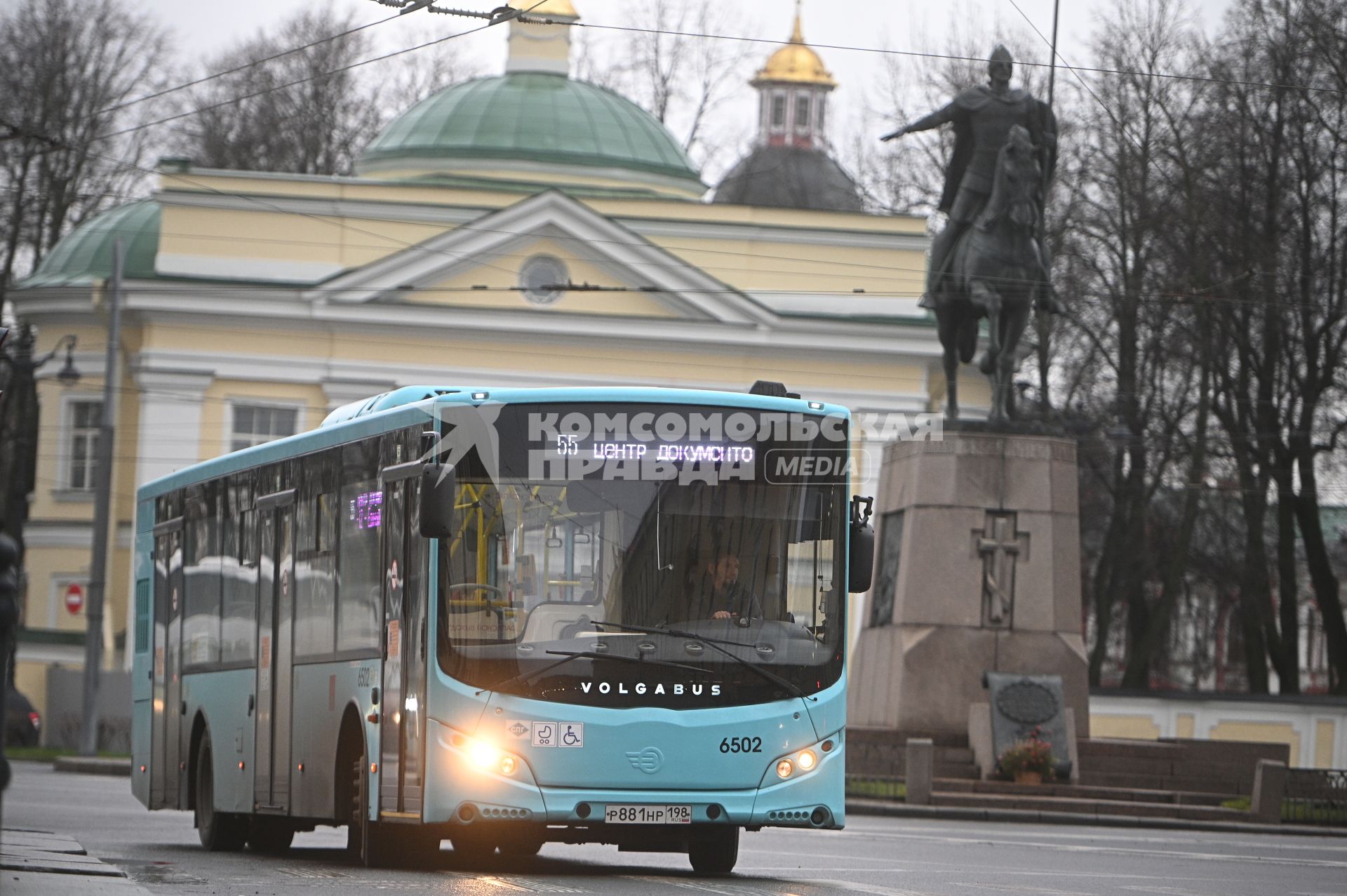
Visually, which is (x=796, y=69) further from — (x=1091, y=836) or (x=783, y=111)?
(x=1091, y=836)

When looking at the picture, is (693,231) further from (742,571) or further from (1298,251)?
(742,571)

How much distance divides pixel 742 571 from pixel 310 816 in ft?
11.6

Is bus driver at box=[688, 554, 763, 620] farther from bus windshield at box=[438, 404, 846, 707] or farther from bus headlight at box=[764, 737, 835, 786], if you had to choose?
bus headlight at box=[764, 737, 835, 786]

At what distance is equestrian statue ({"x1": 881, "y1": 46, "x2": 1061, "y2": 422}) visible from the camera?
28.8 m

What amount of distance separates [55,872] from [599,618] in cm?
314

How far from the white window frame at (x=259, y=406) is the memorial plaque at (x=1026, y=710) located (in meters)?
32.4

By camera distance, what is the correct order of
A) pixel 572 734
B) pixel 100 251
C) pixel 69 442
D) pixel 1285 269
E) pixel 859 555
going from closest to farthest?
pixel 572 734 < pixel 859 555 < pixel 1285 269 < pixel 100 251 < pixel 69 442

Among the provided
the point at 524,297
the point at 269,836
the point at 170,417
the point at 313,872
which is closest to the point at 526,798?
the point at 313,872

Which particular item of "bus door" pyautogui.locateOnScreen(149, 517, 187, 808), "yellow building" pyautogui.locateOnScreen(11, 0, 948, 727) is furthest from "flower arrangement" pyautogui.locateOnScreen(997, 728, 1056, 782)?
"yellow building" pyautogui.locateOnScreen(11, 0, 948, 727)

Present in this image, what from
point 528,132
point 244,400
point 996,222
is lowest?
point 996,222

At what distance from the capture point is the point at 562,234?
56.1 m

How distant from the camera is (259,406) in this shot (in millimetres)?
57688

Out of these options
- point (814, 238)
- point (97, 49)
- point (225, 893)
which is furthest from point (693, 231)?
point (225, 893)

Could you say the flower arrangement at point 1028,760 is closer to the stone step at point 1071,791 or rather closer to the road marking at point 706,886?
the stone step at point 1071,791
